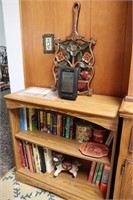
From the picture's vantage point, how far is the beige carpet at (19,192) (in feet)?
4.38

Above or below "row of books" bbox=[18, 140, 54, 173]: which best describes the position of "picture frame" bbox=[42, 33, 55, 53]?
above

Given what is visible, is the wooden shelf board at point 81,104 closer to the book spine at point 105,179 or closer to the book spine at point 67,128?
the book spine at point 67,128

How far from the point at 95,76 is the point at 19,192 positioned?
114cm

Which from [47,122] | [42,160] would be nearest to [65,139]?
[47,122]

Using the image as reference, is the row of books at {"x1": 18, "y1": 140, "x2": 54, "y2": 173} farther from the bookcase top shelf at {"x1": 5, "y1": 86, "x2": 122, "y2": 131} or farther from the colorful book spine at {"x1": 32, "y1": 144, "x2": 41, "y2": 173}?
the bookcase top shelf at {"x1": 5, "y1": 86, "x2": 122, "y2": 131}

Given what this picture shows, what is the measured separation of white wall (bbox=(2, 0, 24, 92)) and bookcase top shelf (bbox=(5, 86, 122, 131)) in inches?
11.7

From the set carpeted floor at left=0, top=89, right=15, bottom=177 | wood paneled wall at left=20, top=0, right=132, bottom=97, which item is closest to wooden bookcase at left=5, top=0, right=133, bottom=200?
wood paneled wall at left=20, top=0, right=132, bottom=97

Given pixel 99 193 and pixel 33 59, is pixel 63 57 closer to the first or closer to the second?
pixel 33 59

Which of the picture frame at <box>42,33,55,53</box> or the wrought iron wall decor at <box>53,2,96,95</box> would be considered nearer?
the wrought iron wall decor at <box>53,2,96,95</box>

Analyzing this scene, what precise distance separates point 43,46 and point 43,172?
3.58 ft

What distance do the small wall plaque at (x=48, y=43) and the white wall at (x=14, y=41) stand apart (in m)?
0.24

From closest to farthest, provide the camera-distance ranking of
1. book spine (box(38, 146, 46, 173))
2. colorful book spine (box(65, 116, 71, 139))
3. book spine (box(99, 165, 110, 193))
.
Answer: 1. book spine (box(99, 165, 110, 193))
2. colorful book spine (box(65, 116, 71, 139))
3. book spine (box(38, 146, 46, 173))

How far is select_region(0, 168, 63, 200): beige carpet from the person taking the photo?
4.38 ft

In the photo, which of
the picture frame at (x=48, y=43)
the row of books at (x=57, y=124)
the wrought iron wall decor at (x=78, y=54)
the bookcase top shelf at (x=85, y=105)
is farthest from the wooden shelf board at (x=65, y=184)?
the picture frame at (x=48, y=43)
